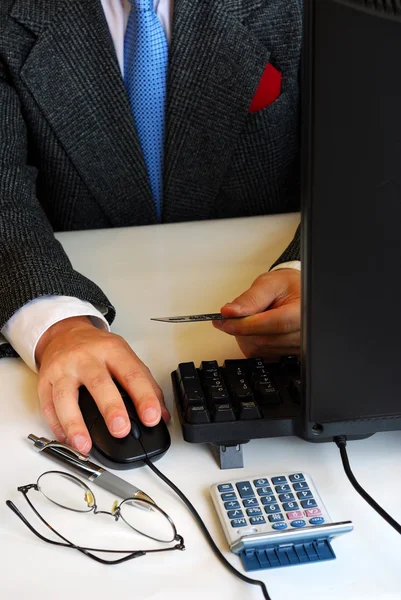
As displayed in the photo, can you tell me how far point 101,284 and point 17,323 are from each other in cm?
18

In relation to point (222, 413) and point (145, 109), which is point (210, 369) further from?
point (145, 109)

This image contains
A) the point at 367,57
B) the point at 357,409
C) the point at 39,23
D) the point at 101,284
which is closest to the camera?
the point at 367,57

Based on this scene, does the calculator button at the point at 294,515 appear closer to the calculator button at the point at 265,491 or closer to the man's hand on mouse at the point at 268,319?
the calculator button at the point at 265,491

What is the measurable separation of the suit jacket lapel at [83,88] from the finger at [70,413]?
1.97 ft

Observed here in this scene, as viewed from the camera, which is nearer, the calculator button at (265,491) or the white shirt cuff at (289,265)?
the calculator button at (265,491)

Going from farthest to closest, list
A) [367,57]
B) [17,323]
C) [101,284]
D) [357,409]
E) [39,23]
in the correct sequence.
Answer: [39,23], [101,284], [17,323], [357,409], [367,57]

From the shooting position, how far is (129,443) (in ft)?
1.92

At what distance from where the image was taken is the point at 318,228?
1.54 feet

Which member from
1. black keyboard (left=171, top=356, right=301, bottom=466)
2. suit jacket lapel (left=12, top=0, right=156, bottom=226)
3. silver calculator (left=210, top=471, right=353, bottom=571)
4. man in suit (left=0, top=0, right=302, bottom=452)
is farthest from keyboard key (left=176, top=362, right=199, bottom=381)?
suit jacket lapel (left=12, top=0, right=156, bottom=226)

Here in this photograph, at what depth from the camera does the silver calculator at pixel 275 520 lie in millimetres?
485

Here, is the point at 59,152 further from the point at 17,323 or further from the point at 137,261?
the point at 17,323

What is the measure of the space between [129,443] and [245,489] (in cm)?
11

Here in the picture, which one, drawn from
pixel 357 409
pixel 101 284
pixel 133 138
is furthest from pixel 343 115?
pixel 133 138

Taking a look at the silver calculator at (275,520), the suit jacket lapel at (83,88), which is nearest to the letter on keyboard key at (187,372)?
the silver calculator at (275,520)
